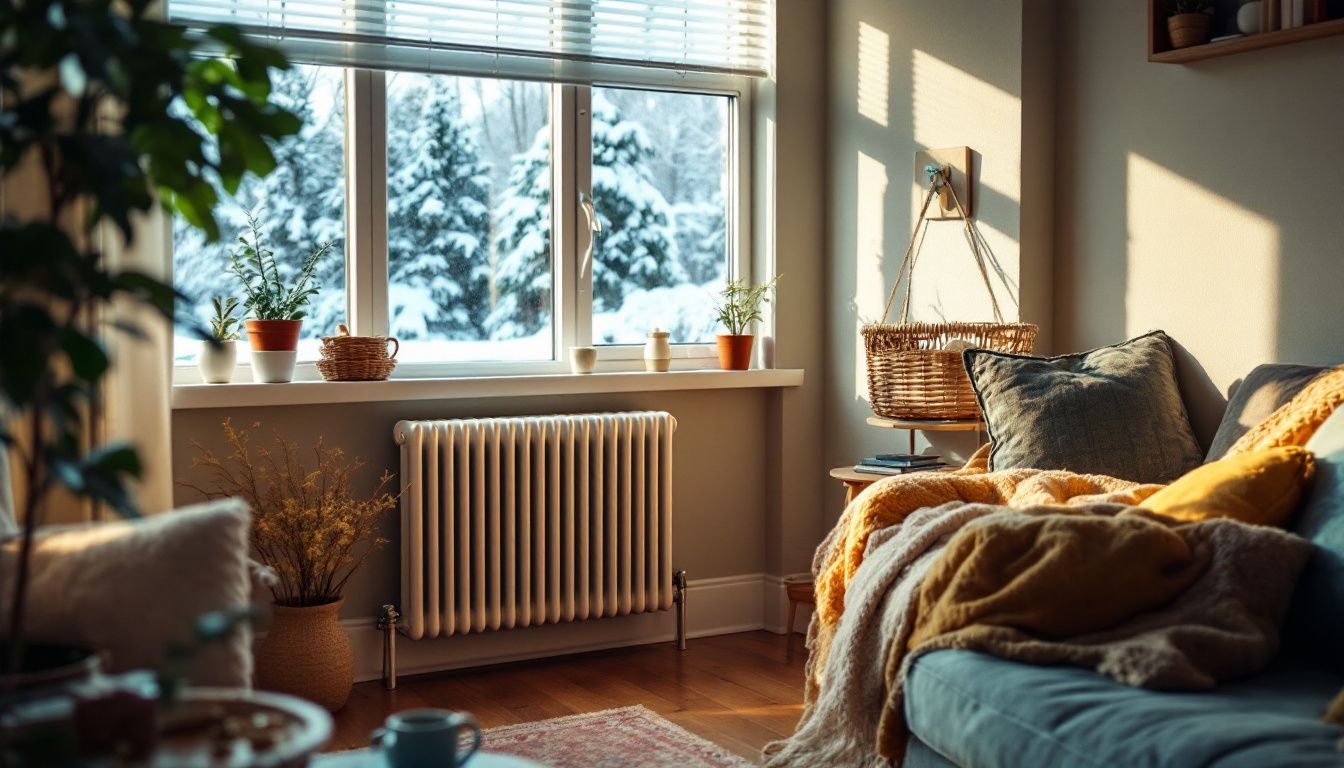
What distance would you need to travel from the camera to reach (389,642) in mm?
3594

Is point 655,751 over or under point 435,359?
under

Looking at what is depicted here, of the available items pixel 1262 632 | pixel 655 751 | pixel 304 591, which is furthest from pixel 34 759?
pixel 304 591

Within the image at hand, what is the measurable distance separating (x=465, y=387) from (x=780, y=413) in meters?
1.07

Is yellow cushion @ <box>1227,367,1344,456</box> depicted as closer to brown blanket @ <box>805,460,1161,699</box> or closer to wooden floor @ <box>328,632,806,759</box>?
brown blanket @ <box>805,460,1161,699</box>

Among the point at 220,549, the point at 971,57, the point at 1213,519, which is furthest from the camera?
the point at 971,57

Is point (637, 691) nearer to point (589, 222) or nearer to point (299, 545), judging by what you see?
point (299, 545)

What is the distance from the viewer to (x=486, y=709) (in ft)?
11.1

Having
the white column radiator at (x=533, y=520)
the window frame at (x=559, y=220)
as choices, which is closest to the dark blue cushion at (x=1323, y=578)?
the white column radiator at (x=533, y=520)

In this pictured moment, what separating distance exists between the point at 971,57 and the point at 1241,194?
2.99ft

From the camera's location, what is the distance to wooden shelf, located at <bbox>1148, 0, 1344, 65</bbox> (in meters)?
2.92

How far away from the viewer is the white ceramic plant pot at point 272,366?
3.45m

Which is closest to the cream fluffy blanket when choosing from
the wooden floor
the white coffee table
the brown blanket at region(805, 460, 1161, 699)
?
the brown blanket at region(805, 460, 1161, 699)

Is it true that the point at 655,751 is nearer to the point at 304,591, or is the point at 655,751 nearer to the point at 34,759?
the point at 304,591

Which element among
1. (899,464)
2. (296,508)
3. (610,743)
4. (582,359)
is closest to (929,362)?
Answer: (899,464)
